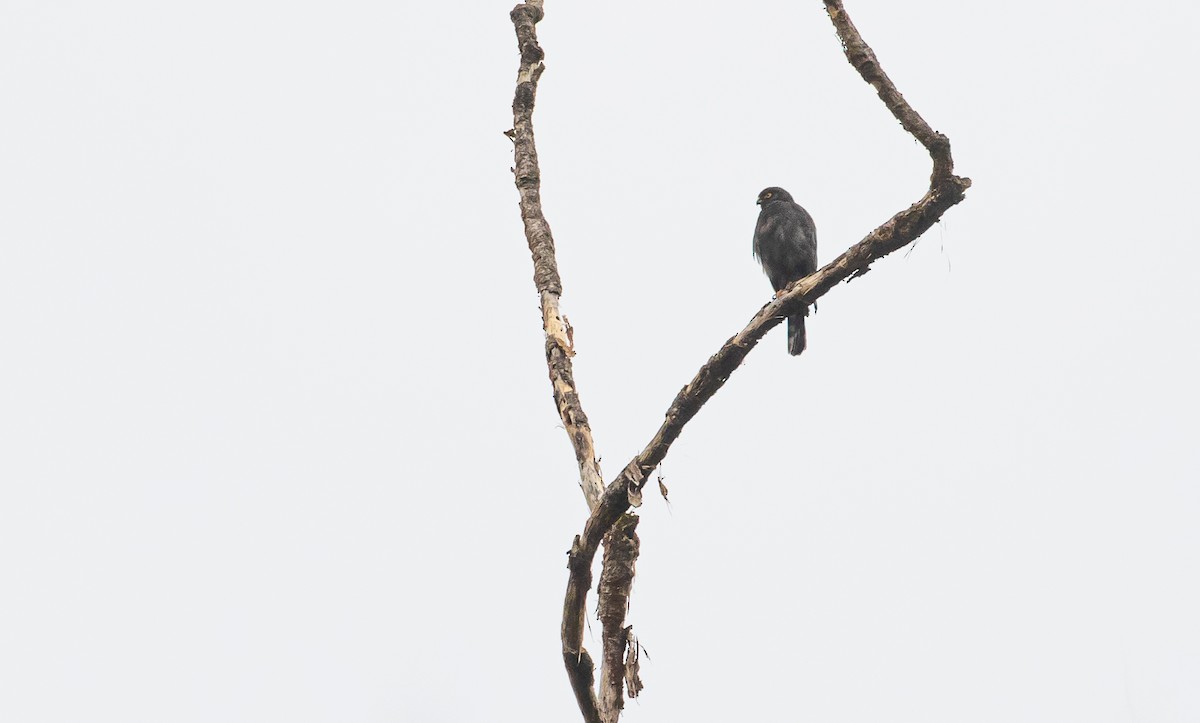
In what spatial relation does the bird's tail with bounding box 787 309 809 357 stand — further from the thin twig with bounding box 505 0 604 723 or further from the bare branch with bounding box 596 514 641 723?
the bare branch with bounding box 596 514 641 723

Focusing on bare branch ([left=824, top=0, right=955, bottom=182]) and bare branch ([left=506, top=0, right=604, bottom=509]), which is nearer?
bare branch ([left=824, top=0, right=955, bottom=182])

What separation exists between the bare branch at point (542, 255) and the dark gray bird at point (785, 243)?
476 centimetres

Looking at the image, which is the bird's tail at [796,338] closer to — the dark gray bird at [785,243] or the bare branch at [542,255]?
the dark gray bird at [785,243]

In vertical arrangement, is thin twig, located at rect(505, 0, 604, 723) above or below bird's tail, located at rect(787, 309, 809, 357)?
below

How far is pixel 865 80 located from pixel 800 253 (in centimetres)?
573

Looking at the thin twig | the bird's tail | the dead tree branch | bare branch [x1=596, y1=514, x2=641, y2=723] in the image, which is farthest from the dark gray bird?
bare branch [x1=596, y1=514, x2=641, y2=723]

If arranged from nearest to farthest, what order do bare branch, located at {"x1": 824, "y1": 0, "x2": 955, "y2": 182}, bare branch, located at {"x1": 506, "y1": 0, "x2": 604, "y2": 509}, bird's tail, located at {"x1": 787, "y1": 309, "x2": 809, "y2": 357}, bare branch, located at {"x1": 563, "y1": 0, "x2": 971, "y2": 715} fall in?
1. bare branch, located at {"x1": 563, "y1": 0, "x2": 971, "y2": 715}
2. bare branch, located at {"x1": 824, "y1": 0, "x2": 955, "y2": 182}
3. bare branch, located at {"x1": 506, "y1": 0, "x2": 604, "y2": 509}
4. bird's tail, located at {"x1": 787, "y1": 309, "x2": 809, "y2": 357}

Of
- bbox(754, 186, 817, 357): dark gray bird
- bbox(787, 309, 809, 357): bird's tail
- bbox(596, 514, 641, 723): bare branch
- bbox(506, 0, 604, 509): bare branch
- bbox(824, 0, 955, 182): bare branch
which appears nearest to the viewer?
bbox(596, 514, 641, 723): bare branch

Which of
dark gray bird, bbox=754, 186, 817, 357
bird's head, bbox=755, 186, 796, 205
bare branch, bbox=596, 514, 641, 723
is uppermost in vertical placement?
bird's head, bbox=755, 186, 796, 205

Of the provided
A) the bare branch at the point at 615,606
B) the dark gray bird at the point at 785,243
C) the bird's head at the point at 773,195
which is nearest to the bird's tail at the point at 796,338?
the dark gray bird at the point at 785,243

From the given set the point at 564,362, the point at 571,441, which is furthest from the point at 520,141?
the point at 571,441

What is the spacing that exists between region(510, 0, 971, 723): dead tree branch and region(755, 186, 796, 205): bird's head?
639 centimetres

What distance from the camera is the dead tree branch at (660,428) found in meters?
4.54

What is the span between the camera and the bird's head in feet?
37.8
